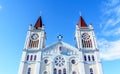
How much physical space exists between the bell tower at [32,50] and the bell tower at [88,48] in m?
9.79

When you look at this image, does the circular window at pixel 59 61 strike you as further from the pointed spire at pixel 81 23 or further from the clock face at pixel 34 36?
the pointed spire at pixel 81 23

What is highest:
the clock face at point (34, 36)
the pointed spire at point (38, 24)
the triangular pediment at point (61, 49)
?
the pointed spire at point (38, 24)

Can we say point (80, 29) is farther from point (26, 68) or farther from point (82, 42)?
point (26, 68)

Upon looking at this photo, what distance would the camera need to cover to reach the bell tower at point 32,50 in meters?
31.7

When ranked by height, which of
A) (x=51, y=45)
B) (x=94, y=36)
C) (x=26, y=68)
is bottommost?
(x=26, y=68)

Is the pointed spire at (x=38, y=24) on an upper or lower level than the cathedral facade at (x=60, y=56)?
upper

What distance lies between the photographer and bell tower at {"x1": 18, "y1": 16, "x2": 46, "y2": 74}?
31734 millimetres

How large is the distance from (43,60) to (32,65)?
2712mm

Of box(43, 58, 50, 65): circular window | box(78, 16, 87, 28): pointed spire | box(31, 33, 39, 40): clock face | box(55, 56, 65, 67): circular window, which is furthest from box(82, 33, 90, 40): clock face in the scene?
box(31, 33, 39, 40): clock face

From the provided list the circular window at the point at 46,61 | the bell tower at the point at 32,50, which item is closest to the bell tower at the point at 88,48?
the circular window at the point at 46,61

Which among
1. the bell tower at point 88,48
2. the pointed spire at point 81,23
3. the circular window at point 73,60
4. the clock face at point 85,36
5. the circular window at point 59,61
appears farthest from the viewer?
the pointed spire at point 81,23

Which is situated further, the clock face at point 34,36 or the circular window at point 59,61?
the clock face at point 34,36

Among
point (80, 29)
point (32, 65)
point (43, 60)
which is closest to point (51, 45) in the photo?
point (43, 60)

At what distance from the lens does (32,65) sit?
3247 cm
